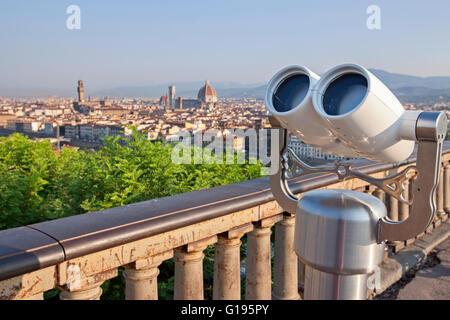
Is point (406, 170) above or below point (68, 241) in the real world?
above

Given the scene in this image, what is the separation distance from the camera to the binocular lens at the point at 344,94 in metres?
1.03

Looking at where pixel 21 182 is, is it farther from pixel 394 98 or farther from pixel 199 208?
pixel 394 98

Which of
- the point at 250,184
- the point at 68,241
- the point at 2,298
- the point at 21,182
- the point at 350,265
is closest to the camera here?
the point at 350,265

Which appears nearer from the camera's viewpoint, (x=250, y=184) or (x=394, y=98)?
(x=394, y=98)

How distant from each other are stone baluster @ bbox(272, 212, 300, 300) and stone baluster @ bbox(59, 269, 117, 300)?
4.06ft

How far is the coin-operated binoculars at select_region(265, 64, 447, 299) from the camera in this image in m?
1.00

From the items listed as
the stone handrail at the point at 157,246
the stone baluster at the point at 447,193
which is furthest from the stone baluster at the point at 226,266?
the stone baluster at the point at 447,193

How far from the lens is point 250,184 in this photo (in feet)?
8.48

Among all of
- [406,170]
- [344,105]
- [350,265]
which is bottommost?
[350,265]

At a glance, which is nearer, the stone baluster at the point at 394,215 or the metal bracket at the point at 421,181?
the metal bracket at the point at 421,181

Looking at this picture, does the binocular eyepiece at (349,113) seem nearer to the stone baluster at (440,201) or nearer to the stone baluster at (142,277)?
the stone baluster at (142,277)

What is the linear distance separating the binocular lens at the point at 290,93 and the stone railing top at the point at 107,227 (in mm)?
848

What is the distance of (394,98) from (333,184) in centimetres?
203
